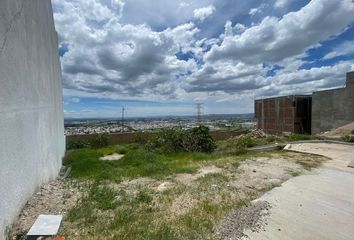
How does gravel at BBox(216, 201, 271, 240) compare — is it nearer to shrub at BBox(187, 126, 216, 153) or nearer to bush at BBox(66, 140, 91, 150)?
shrub at BBox(187, 126, 216, 153)

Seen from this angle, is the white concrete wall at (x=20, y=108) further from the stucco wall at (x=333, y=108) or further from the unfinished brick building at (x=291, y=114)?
the unfinished brick building at (x=291, y=114)

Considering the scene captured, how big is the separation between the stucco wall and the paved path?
13562 millimetres

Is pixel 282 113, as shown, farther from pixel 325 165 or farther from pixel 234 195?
pixel 234 195

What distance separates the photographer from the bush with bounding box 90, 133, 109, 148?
51.6 ft

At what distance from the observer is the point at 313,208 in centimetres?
388

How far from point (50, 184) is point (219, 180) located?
3.57 metres

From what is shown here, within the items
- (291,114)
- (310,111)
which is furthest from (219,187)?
(310,111)

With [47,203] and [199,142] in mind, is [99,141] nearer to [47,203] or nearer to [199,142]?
[199,142]

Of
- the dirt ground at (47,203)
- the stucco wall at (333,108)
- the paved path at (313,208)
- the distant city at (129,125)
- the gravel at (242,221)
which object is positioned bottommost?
the distant city at (129,125)

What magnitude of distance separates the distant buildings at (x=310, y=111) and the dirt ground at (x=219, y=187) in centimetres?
1233

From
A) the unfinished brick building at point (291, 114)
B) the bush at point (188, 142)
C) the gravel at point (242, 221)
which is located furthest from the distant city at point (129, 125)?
the gravel at point (242, 221)

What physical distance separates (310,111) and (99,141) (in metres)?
17.7

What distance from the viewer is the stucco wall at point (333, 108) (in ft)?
56.6

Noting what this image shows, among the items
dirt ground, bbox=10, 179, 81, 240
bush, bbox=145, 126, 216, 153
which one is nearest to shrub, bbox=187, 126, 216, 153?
bush, bbox=145, 126, 216, 153
